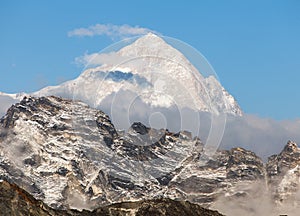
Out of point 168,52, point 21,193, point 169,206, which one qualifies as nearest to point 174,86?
point 168,52

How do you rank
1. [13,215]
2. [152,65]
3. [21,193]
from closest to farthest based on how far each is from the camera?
1. [13,215]
2. [21,193]
3. [152,65]

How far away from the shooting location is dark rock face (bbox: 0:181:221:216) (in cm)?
12812

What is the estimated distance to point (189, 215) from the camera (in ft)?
562

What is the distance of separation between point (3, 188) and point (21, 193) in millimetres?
3836

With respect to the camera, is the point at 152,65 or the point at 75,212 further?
the point at 152,65

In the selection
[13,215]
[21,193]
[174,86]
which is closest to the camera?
[13,215]

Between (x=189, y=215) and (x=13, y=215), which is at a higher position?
(x=189, y=215)

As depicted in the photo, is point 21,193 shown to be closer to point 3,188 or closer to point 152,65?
point 3,188

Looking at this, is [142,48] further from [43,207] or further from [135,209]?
[43,207]

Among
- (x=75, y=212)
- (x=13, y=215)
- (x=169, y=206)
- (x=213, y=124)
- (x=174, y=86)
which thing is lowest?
(x=13, y=215)

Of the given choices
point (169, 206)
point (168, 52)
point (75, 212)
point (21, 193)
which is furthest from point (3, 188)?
point (168, 52)

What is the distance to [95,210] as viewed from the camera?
156750mm

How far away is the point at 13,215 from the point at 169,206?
50.5 metres

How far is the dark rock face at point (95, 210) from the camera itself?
420 ft
